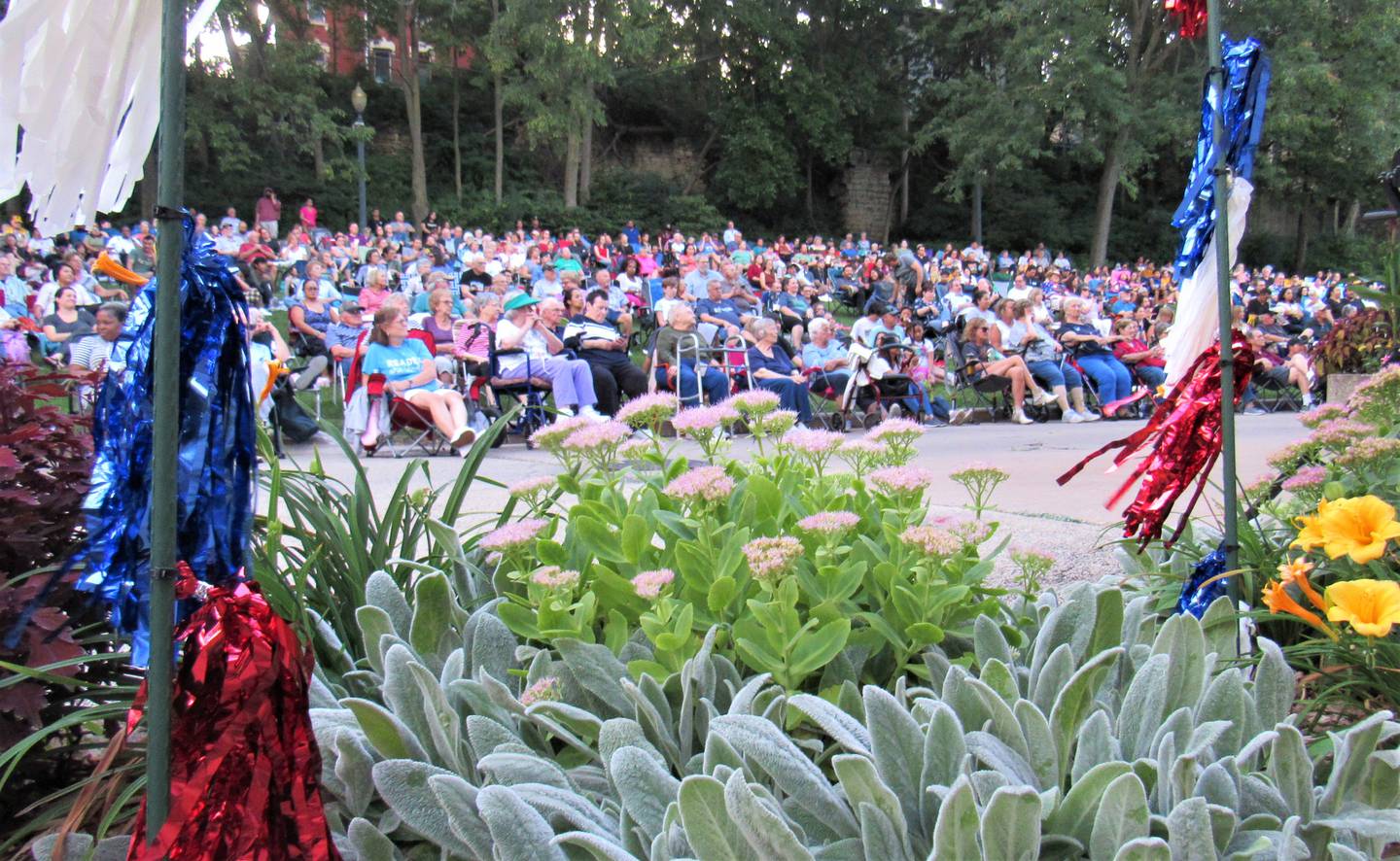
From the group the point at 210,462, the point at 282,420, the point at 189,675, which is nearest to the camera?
the point at 189,675

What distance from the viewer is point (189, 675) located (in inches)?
64.8

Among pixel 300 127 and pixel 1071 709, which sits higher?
pixel 300 127

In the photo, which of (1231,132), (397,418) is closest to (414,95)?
(397,418)

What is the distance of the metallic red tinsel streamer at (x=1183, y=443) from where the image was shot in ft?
8.74

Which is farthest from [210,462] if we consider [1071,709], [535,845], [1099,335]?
[1099,335]

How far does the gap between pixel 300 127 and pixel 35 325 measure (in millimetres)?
21812

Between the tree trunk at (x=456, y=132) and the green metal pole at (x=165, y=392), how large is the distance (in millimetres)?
33900

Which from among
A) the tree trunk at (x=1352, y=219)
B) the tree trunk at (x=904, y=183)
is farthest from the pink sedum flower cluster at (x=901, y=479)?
the tree trunk at (x=1352, y=219)

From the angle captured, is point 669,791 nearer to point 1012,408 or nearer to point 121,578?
point 121,578

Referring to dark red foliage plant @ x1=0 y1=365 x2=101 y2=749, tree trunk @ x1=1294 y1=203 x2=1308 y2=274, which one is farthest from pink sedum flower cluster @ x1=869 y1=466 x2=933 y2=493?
tree trunk @ x1=1294 y1=203 x2=1308 y2=274

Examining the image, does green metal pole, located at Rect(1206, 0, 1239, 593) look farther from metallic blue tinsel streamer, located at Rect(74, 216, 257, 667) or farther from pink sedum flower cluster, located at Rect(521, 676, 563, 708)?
metallic blue tinsel streamer, located at Rect(74, 216, 257, 667)

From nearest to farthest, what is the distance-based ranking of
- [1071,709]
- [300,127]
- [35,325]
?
[1071,709], [35,325], [300,127]

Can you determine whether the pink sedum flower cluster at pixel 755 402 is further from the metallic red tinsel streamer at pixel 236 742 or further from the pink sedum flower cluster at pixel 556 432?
the metallic red tinsel streamer at pixel 236 742

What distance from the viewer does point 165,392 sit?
1522 millimetres
